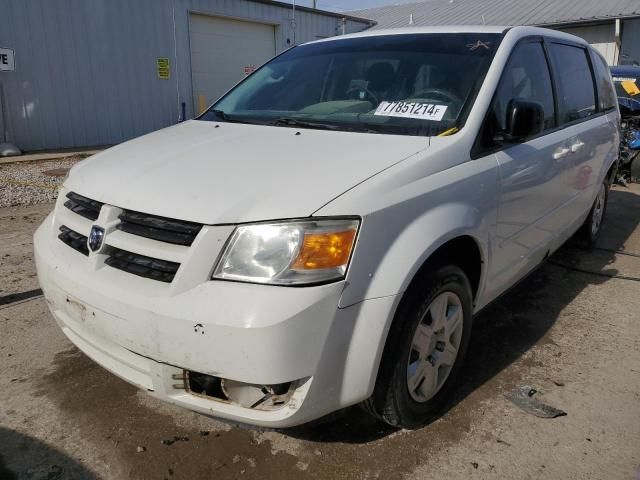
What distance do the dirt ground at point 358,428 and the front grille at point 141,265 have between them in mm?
702

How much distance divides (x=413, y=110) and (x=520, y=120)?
525 millimetres

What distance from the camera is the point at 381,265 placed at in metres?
2.02

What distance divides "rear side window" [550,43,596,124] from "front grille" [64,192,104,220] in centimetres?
294

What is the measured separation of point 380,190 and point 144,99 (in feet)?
39.0

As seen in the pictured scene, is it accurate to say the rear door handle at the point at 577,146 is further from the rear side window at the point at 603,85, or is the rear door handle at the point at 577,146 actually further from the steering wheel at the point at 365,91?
the steering wheel at the point at 365,91

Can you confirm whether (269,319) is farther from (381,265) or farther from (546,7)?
(546,7)

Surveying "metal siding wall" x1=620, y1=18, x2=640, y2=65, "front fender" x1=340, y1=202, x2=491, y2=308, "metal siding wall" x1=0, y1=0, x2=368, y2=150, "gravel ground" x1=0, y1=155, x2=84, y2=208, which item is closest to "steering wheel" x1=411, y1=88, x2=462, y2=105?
"front fender" x1=340, y1=202, x2=491, y2=308

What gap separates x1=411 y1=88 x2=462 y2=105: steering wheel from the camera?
9.04 feet

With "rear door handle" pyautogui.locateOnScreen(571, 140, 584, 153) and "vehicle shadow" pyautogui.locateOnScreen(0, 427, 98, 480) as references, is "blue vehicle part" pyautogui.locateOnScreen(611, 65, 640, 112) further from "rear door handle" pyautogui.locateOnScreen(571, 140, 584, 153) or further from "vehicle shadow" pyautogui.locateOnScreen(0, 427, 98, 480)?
"vehicle shadow" pyautogui.locateOnScreen(0, 427, 98, 480)

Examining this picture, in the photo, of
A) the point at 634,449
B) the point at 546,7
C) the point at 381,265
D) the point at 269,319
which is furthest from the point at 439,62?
the point at 546,7

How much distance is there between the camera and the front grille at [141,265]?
201cm

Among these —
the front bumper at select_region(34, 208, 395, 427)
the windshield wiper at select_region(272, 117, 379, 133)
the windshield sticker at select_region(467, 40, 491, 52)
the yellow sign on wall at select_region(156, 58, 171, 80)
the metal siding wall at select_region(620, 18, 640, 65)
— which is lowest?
the front bumper at select_region(34, 208, 395, 427)

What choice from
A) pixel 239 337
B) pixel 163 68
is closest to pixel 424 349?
pixel 239 337

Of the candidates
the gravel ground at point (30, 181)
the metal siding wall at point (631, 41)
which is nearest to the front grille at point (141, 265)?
the gravel ground at point (30, 181)
